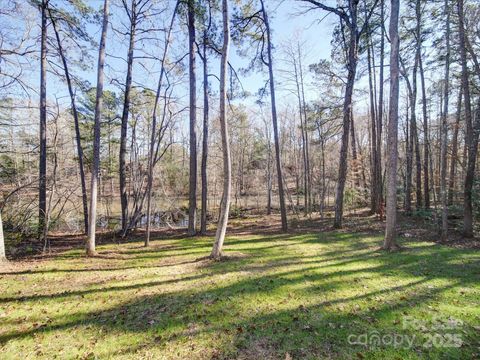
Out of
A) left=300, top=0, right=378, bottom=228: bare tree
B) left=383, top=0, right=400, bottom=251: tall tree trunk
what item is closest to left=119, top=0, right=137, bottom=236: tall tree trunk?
left=300, top=0, right=378, bottom=228: bare tree

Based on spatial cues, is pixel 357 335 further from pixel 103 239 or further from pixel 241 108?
pixel 241 108

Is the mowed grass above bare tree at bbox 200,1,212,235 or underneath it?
underneath

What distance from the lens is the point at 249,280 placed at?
5004 millimetres

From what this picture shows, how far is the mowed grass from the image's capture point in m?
2.97

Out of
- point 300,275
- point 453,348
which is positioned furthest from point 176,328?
point 453,348

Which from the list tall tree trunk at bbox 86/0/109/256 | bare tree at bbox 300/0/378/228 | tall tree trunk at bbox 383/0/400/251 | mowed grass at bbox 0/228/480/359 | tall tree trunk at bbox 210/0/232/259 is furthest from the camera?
bare tree at bbox 300/0/378/228

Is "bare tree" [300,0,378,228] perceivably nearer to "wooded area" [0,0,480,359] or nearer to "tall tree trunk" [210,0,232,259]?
"wooded area" [0,0,480,359]

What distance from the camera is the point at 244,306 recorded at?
3.95 m

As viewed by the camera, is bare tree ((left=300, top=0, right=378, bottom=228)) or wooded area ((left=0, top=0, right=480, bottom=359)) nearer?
wooded area ((left=0, top=0, right=480, bottom=359))

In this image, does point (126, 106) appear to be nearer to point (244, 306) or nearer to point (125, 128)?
point (125, 128)

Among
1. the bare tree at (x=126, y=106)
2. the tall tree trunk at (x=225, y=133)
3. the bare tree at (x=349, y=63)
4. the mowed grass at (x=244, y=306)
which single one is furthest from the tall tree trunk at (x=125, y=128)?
the bare tree at (x=349, y=63)

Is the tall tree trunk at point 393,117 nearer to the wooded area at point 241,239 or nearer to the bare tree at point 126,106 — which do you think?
the wooded area at point 241,239

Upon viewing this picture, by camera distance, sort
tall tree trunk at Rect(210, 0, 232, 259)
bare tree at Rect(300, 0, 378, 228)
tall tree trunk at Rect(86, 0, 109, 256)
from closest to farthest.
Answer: tall tree trunk at Rect(210, 0, 232, 259) → tall tree trunk at Rect(86, 0, 109, 256) → bare tree at Rect(300, 0, 378, 228)

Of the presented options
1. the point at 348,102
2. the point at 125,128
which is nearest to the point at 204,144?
the point at 125,128
